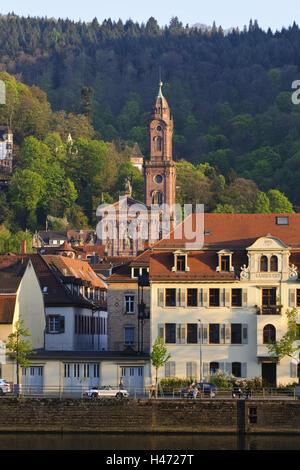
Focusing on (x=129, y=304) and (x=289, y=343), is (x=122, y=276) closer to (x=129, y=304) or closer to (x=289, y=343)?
(x=129, y=304)

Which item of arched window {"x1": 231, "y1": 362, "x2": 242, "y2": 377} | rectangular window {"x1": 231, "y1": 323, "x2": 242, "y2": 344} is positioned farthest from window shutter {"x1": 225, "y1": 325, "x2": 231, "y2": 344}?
arched window {"x1": 231, "y1": 362, "x2": 242, "y2": 377}

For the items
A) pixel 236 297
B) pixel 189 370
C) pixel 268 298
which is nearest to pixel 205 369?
pixel 189 370

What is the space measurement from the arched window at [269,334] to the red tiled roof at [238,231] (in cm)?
670

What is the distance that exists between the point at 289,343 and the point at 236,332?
4931mm

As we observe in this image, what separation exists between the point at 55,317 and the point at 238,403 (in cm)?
2753

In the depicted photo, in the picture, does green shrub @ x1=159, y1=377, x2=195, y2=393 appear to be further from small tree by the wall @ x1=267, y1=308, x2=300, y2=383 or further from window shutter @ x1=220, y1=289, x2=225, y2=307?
small tree by the wall @ x1=267, y1=308, x2=300, y2=383

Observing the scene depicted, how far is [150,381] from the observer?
277 ft

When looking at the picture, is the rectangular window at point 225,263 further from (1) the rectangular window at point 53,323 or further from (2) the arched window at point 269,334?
(1) the rectangular window at point 53,323

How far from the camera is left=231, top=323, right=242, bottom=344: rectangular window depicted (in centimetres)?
8556

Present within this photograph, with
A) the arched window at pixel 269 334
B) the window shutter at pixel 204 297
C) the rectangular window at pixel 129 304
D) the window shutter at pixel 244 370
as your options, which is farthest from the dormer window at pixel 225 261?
the rectangular window at pixel 129 304

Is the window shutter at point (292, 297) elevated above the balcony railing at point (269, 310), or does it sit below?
above

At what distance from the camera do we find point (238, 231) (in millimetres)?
90938

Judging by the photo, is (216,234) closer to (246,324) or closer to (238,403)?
(246,324)

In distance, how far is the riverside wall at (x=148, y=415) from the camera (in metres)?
73.9
